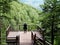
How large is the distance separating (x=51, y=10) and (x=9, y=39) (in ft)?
7.86

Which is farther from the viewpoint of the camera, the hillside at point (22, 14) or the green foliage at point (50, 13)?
the hillside at point (22, 14)

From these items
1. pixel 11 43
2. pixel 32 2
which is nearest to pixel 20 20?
pixel 32 2

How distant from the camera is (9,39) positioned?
6809 mm

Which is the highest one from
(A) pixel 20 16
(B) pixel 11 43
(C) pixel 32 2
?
(C) pixel 32 2

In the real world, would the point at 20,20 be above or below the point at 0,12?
below

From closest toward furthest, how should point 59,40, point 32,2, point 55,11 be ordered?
point 59,40
point 55,11
point 32,2

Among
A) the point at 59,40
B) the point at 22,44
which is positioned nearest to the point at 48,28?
the point at 22,44

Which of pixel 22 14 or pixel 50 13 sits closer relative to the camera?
pixel 50 13

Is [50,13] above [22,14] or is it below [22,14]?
above

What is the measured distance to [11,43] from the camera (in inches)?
276

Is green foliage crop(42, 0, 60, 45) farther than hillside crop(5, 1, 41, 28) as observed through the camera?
No

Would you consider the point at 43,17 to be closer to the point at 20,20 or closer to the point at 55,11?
the point at 55,11

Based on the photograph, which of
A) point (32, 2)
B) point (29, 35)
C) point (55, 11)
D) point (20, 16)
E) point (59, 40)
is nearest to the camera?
point (59, 40)

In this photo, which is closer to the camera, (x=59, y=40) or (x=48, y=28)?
(x=59, y=40)
